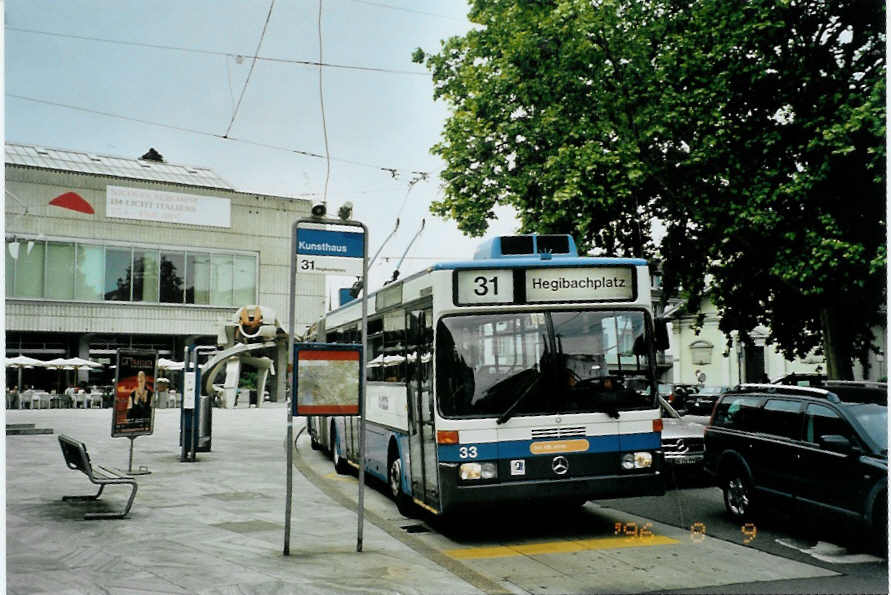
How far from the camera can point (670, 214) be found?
2038 centimetres

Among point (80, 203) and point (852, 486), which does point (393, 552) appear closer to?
point (852, 486)

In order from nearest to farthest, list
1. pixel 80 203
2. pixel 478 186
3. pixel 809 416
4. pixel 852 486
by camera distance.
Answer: pixel 852 486 → pixel 809 416 → pixel 80 203 → pixel 478 186

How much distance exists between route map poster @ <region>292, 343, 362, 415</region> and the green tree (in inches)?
398

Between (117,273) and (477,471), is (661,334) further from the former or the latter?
(117,273)

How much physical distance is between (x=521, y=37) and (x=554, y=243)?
9696mm

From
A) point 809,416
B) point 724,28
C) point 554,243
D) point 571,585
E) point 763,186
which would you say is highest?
point 724,28

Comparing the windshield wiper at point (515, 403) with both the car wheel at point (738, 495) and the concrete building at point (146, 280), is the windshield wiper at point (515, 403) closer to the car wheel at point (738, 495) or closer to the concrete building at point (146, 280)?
the car wheel at point (738, 495)

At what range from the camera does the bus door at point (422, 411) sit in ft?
30.4

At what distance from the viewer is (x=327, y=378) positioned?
830 cm

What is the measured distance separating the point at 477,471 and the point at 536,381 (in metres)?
1.05

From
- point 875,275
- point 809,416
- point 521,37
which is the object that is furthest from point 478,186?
point 809,416

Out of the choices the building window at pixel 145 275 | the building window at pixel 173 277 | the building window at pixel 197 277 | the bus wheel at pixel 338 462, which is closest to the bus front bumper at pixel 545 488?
the bus wheel at pixel 338 462

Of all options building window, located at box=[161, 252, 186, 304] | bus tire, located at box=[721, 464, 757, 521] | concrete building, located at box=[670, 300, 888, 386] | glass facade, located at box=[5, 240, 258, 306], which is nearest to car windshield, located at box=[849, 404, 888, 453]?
bus tire, located at box=[721, 464, 757, 521]

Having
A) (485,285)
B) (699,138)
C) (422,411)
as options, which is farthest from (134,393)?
(699,138)
